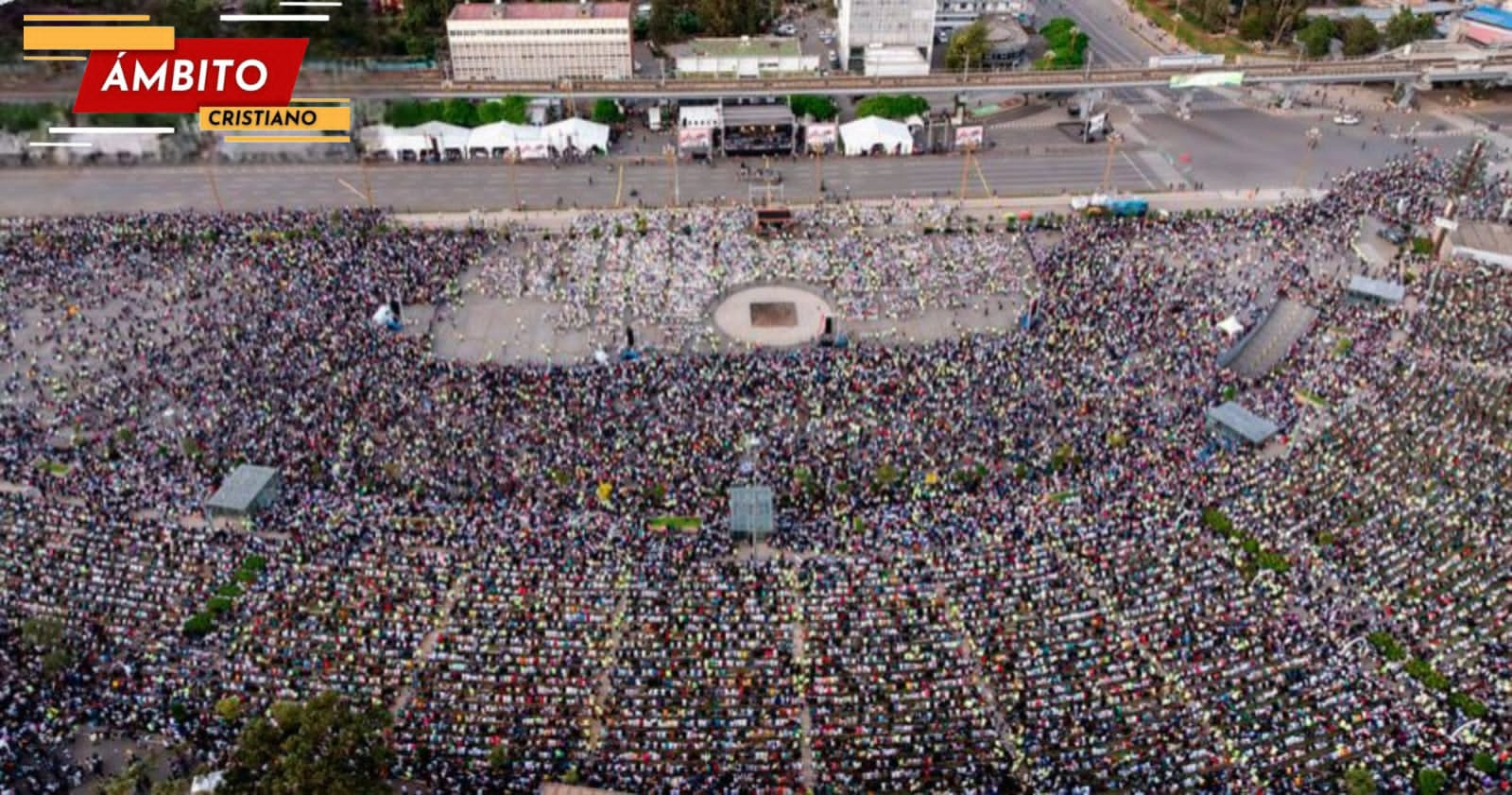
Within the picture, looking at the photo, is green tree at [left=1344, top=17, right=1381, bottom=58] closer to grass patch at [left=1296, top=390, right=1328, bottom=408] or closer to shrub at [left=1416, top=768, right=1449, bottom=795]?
grass patch at [left=1296, top=390, right=1328, bottom=408]

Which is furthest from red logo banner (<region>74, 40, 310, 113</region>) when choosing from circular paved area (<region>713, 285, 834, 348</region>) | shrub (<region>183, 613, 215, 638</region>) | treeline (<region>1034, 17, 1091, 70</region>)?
treeline (<region>1034, 17, 1091, 70</region>)

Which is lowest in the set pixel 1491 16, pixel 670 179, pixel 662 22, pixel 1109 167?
pixel 670 179

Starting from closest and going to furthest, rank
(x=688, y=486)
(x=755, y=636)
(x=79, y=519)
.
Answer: (x=755, y=636), (x=79, y=519), (x=688, y=486)

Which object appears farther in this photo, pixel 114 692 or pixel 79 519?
pixel 79 519

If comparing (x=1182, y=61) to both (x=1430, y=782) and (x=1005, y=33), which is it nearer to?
(x=1005, y=33)

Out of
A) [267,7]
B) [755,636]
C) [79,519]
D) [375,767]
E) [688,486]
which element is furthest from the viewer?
[267,7]

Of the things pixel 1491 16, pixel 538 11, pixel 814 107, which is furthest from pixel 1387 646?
pixel 1491 16

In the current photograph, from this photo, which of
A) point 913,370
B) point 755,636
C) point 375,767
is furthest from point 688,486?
point 375,767

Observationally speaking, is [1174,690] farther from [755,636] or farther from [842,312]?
[842,312]
